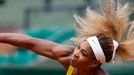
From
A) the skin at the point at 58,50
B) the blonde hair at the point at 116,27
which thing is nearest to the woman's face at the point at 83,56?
the skin at the point at 58,50

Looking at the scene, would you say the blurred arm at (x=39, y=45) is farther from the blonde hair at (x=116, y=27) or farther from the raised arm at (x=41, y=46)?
the blonde hair at (x=116, y=27)

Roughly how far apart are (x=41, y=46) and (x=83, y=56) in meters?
0.47

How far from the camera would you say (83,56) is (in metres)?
3.65

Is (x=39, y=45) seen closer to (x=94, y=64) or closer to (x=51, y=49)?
(x=51, y=49)

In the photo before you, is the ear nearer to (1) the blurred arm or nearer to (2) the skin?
(2) the skin

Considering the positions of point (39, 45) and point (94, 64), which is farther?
point (39, 45)

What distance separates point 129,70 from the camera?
7055 millimetres

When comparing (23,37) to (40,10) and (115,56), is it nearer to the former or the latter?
(115,56)

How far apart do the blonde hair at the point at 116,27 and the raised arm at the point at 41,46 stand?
0.19 metres

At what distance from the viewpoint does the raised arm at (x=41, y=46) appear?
13.0 feet

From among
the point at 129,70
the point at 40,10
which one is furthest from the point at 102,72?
the point at 40,10

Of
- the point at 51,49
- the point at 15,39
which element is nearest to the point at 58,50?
the point at 51,49

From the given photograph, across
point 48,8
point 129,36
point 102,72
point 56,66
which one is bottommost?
point 48,8

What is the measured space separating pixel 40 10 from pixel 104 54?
26.9ft
